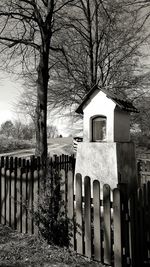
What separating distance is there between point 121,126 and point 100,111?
738 mm

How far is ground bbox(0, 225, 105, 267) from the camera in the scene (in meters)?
3.11

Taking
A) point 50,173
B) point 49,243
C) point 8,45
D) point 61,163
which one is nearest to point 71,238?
point 49,243

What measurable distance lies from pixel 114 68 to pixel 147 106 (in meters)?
3.38

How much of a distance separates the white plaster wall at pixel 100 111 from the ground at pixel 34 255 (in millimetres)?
3282

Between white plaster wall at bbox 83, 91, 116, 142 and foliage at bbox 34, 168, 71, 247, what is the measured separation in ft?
9.31

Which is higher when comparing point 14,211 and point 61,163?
point 61,163

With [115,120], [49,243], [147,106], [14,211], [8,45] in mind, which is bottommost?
[49,243]

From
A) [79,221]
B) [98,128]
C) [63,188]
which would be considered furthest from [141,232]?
[98,128]

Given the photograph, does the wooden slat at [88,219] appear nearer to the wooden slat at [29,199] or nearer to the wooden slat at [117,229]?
the wooden slat at [117,229]

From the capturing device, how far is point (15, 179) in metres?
4.47

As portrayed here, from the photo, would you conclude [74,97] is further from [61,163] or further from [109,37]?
[61,163]

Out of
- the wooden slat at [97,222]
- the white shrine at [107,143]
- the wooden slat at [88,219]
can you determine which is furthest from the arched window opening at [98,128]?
the wooden slat at [97,222]

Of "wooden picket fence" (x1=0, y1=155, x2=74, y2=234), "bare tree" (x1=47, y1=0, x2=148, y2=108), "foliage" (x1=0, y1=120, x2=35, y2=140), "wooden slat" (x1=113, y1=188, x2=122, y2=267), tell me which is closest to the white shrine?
"wooden picket fence" (x1=0, y1=155, x2=74, y2=234)

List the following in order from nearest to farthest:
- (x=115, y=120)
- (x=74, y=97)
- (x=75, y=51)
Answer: (x=115, y=120) → (x=75, y=51) → (x=74, y=97)
